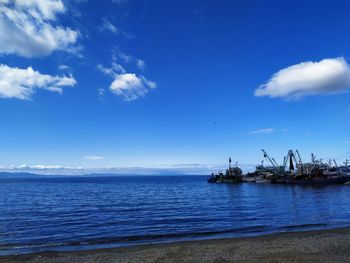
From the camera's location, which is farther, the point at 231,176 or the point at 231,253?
the point at 231,176

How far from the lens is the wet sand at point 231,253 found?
19.0m

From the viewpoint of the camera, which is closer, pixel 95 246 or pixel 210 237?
pixel 95 246

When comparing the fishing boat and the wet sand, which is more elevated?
the fishing boat

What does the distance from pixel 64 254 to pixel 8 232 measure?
13.5 metres

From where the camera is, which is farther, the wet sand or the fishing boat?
the fishing boat

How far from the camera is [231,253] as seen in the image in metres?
20.7

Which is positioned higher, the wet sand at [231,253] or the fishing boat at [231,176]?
the fishing boat at [231,176]

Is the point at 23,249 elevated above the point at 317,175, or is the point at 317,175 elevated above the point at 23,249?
the point at 317,175

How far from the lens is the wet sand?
19.0m

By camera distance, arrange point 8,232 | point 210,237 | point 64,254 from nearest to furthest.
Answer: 1. point 64,254
2. point 210,237
3. point 8,232

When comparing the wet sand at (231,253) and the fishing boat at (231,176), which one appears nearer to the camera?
the wet sand at (231,253)

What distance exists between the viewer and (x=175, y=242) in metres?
26.7

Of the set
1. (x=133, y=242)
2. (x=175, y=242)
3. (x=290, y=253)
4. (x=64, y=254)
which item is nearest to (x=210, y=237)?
(x=175, y=242)

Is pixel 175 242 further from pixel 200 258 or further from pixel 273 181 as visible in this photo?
pixel 273 181
